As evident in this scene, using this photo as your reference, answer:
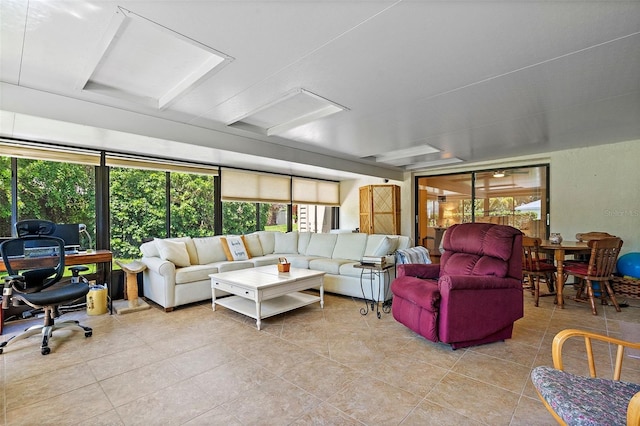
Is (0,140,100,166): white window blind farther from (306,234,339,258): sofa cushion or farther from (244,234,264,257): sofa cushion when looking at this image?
(306,234,339,258): sofa cushion

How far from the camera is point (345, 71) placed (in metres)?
2.31

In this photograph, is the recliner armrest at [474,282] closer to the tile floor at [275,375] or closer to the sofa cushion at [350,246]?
the tile floor at [275,375]

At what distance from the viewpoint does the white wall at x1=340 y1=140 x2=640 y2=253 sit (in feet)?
14.8

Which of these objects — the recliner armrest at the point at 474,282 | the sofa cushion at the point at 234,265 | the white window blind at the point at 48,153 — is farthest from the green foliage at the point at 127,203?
the recliner armrest at the point at 474,282

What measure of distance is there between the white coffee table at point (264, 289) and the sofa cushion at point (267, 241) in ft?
4.85

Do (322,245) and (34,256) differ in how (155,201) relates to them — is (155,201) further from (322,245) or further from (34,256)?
(322,245)

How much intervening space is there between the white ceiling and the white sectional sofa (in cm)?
147

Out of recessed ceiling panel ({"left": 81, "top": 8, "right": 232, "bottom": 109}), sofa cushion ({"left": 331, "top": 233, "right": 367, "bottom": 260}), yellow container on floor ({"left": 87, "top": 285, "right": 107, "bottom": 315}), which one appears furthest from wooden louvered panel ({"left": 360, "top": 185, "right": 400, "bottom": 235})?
yellow container on floor ({"left": 87, "top": 285, "right": 107, "bottom": 315})

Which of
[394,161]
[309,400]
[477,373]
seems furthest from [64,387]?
[394,161]

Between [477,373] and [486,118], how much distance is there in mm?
2697

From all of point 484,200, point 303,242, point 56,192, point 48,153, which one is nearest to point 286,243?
point 303,242

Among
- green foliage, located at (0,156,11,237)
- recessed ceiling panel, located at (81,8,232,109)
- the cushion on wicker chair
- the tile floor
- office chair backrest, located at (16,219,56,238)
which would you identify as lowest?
the tile floor

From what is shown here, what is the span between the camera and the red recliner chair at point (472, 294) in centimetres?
250

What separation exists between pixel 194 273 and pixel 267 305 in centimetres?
117
